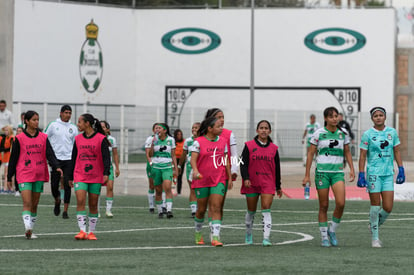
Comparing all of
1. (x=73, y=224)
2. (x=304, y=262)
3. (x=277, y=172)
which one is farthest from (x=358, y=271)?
(x=73, y=224)

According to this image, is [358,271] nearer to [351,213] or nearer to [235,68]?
[351,213]

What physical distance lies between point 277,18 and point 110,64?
8.25m

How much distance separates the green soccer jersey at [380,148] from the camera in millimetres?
14805

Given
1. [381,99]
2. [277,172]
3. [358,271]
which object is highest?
[381,99]

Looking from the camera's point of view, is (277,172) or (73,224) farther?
(73,224)

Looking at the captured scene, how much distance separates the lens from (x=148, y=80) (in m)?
50.9

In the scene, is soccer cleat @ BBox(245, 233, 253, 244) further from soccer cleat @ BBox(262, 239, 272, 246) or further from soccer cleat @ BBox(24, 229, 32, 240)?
soccer cleat @ BBox(24, 229, 32, 240)

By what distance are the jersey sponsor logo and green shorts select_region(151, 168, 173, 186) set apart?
2761 cm

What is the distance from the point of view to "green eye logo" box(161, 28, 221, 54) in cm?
5003

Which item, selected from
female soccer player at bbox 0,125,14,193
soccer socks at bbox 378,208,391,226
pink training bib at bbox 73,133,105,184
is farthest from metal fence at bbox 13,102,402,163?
pink training bib at bbox 73,133,105,184

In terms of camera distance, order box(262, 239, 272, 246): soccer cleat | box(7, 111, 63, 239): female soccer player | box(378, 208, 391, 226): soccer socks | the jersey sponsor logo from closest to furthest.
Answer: box(262, 239, 272, 246): soccer cleat → box(378, 208, 391, 226): soccer socks → box(7, 111, 63, 239): female soccer player → the jersey sponsor logo

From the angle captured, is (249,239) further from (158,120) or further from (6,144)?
(158,120)

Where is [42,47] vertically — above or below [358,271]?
above

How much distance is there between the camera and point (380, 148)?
1484 cm
